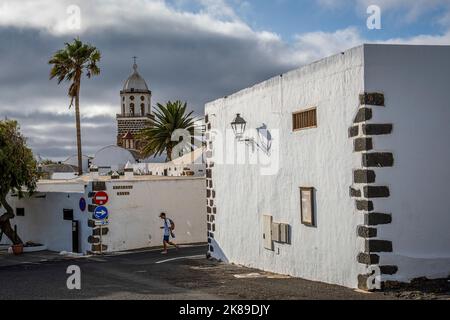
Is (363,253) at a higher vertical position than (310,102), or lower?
lower

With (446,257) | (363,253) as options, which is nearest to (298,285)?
(363,253)

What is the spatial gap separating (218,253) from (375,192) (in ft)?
23.4

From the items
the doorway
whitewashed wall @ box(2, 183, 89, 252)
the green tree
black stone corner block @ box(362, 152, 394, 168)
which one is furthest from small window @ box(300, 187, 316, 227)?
the green tree

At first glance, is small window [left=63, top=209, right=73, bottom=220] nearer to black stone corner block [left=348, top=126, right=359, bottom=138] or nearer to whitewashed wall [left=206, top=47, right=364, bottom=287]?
whitewashed wall [left=206, top=47, right=364, bottom=287]

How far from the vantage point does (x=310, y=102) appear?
12305mm

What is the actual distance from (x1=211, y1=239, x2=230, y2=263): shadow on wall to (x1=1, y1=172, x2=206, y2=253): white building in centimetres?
501

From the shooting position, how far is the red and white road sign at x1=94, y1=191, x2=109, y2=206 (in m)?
20.3

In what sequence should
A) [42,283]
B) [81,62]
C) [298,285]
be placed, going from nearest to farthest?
[298,285] < [42,283] < [81,62]

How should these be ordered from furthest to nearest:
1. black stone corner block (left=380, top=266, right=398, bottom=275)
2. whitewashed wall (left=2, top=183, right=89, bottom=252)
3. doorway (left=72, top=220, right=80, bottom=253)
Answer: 1. whitewashed wall (left=2, top=183, right=89, bottom=252)
2. doorway (left=72, top=220, right=80, bottom=253)
3. black stone corner block (left=380, top=266, right=398, bottom=275)

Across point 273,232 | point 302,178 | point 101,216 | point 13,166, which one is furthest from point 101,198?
point 302,178

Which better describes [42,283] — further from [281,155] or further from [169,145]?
[169,145]

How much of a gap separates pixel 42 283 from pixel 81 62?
80.4 feet

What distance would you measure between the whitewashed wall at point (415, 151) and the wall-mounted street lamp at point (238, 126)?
4.84m
